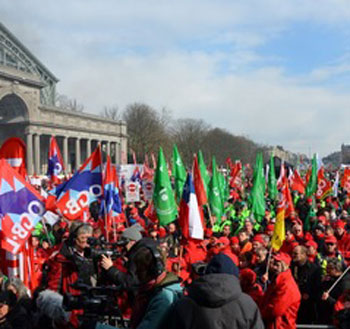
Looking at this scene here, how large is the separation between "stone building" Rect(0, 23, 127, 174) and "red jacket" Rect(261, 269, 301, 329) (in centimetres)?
3831

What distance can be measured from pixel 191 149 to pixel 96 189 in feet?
263

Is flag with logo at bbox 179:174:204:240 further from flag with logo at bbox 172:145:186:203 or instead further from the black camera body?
the black camera body

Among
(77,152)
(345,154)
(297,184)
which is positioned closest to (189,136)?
(77,152)

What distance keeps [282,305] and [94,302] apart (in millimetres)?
2402

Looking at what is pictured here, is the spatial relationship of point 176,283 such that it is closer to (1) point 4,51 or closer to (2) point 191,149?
(1) point 4,51

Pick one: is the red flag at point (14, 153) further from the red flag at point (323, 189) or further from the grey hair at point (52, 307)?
the red flag at point (323, 189)

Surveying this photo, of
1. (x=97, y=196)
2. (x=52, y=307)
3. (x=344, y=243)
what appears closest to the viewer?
(x=52, y=307)

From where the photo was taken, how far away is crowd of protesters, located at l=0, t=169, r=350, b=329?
2.88 meters

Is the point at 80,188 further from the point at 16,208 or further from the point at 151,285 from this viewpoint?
the point at 151,285

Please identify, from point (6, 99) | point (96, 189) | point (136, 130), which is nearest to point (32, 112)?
point (6, 99)

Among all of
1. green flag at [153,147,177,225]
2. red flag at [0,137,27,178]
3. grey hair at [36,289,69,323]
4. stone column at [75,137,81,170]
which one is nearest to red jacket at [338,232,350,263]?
green flag at [153,147,177,225]

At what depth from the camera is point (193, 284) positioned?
9.61 ft

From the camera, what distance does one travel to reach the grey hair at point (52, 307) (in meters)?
4.70

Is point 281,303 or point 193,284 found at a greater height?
point 193,284
